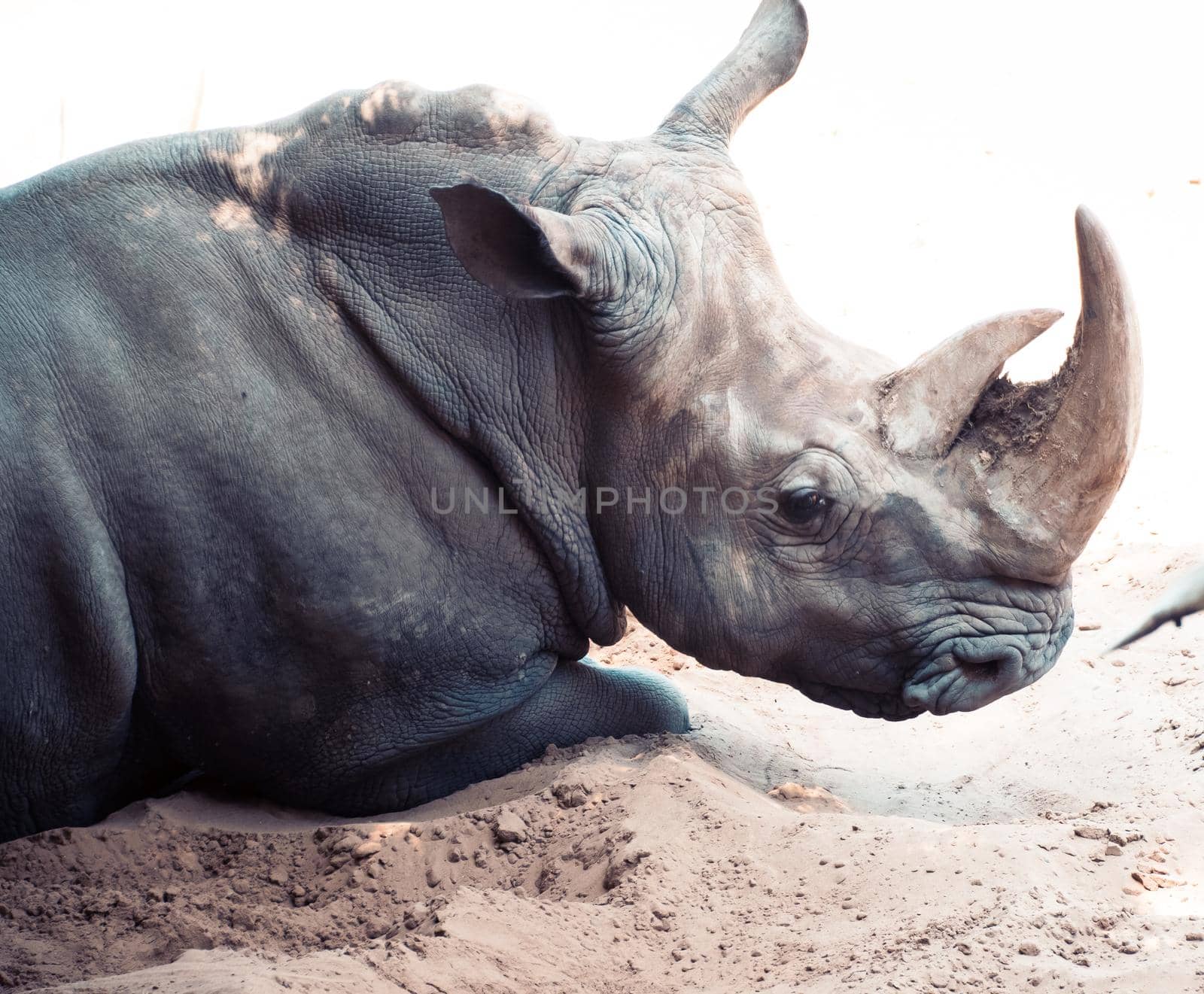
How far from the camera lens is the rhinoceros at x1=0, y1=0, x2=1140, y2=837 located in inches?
159

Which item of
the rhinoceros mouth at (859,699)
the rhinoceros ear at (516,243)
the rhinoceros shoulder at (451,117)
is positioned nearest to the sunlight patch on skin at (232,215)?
the rhinoceros shoulder at (451,117)

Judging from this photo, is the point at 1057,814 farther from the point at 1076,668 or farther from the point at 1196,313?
the point at 1196,313

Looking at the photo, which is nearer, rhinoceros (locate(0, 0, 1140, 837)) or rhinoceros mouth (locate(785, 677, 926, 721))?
rhinoceros (locate(0, 0, 1140, 837))

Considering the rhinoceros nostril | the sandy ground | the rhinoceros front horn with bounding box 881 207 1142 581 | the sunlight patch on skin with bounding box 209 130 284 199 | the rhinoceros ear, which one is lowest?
the sandy ground

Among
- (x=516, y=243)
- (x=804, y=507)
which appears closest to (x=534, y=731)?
(x=804, y=507)

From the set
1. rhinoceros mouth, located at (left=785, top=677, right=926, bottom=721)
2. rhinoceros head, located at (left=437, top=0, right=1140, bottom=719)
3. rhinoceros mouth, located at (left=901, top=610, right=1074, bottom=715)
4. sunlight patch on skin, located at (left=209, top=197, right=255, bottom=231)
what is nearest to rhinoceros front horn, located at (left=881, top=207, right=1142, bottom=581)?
rhinoceros head, located at (left=437, top=0, right=1140, bottom=719)

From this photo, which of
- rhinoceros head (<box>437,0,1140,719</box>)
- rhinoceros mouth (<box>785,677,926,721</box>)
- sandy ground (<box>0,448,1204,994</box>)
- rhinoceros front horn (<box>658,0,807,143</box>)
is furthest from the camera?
rhinoceros front horn (<box>658,0,807,143</box>)

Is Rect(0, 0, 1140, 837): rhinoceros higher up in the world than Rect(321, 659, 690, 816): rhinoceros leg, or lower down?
higher up

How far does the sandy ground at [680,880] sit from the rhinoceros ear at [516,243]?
157cm

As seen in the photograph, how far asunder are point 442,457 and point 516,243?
2.53ft

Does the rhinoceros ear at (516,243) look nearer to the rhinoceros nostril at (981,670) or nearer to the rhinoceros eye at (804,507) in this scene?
the rhinoceros eye at (804,507)

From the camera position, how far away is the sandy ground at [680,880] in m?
3.27

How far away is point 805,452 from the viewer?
4.12 metres

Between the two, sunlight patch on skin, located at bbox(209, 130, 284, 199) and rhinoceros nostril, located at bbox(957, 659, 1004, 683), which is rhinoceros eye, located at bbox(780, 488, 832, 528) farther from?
sunlight patch on skin, located at bbox(209, 130, 284, 199)
